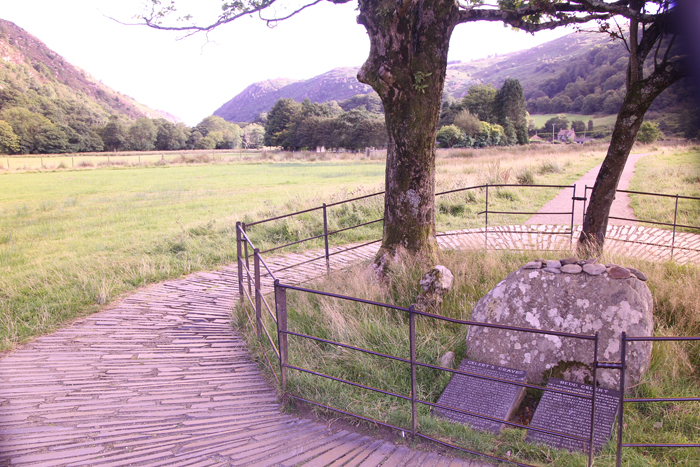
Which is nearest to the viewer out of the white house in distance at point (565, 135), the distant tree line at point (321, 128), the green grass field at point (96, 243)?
the green grass field at point (96, 243)

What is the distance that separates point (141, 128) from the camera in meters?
78.4

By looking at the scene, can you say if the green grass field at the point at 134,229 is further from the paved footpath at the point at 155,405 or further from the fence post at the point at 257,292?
the fence post at the point at 257,292

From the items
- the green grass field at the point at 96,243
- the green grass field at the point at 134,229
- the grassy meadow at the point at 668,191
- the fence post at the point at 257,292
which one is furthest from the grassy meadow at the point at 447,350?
the grassy meadow at the point at 668,191

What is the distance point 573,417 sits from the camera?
10.9 ft

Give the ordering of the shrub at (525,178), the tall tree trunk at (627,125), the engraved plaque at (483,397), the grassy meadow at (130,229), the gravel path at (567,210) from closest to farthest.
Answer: the engraved plaque at (483,397), the tall tree trunk at (627,125), the grassy meadow at (130,229), the gravel path at (567,210), the shrub at (525,178)

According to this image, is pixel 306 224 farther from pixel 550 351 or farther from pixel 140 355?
pixel 550 351

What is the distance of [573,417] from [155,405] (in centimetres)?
360

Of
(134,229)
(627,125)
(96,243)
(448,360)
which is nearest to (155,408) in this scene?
(448,360)

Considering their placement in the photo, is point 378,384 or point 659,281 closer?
point 378,384

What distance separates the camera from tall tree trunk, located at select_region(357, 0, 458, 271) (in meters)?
6.12

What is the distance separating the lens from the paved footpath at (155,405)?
3.08m

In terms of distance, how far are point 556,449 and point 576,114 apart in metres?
99.9

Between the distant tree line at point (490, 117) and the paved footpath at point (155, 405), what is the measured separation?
54.9m

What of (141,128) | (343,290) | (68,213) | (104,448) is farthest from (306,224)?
(141,128)
